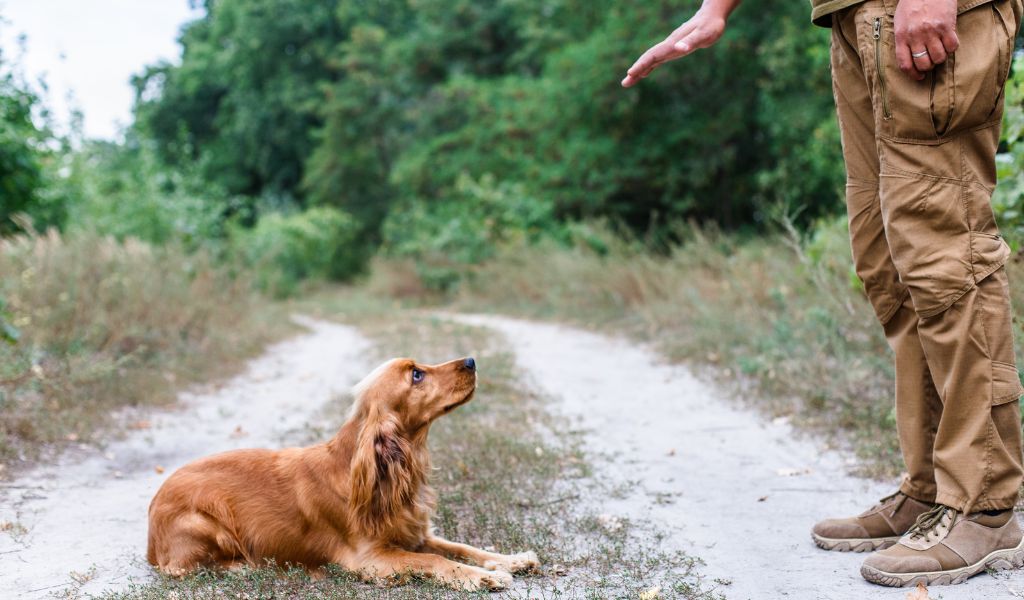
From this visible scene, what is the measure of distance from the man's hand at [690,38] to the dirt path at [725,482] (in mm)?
1850

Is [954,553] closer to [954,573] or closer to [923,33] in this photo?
[954,573]

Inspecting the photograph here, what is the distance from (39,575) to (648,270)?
8984 mm

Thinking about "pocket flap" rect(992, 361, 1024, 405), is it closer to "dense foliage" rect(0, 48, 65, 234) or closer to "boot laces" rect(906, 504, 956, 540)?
"boot laces" rect(906, 504, 956, 540)

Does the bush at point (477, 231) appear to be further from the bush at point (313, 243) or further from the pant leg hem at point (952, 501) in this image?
the pant leg hem at point (952, 501)

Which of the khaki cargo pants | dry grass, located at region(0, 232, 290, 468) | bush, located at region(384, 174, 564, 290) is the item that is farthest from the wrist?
bush, located at region(384, 174, 564, 290)

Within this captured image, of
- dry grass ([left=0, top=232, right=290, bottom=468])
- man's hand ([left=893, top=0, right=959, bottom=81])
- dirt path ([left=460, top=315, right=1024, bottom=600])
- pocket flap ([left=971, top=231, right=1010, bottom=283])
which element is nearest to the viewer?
man's hand ([left=893, top=0, right=959, bottom=81])

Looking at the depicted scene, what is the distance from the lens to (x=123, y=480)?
493 cm

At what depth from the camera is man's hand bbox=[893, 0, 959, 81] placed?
2535mm

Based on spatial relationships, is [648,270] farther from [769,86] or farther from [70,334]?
[70,334]

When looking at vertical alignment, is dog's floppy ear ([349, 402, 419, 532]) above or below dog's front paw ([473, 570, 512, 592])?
above

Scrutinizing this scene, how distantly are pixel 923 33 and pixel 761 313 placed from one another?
5383mm

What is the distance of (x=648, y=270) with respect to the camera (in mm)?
11367

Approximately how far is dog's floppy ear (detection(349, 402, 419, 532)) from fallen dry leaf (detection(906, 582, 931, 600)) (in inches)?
69.4

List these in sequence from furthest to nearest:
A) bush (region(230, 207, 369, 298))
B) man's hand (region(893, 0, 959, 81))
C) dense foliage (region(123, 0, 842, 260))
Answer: bush (region(230, 207, 369, 298))
dense foliage (region(123, 0, 842, 260))
man's hand (region(893, 0, 959, 81))
